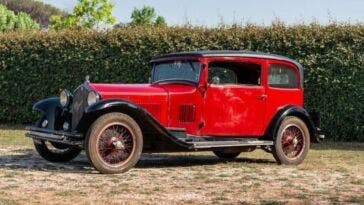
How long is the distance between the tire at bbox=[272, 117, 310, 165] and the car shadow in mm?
499

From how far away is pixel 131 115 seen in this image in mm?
8773

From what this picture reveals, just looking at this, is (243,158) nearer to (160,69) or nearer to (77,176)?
(160,69)

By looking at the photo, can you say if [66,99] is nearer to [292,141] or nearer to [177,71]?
[177,71]

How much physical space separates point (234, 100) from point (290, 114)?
1.07 metres

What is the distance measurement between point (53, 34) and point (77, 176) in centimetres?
1017

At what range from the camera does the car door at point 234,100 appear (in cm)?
966

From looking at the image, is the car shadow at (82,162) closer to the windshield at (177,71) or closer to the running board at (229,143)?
the running board at (229,143)

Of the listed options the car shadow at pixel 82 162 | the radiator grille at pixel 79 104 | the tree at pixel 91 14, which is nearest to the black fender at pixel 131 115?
the radiator grille at pixel 79 104

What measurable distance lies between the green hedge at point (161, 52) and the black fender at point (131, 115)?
691 cm

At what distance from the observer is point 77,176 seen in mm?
8320

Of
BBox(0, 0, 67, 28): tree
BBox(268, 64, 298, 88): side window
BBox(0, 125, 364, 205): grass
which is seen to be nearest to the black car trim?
BBox(0, 125, 364, 205): grass

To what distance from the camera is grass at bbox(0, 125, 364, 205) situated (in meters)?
6.77

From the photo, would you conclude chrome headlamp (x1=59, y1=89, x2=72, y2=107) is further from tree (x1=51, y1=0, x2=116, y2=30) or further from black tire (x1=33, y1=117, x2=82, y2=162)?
tree (x1=51, y1=0, x2=116, y2=30)

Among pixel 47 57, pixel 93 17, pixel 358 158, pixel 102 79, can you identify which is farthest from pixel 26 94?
pixel 93 17
